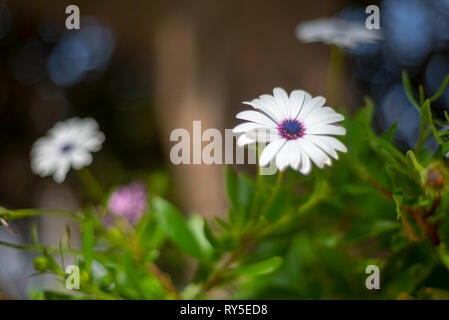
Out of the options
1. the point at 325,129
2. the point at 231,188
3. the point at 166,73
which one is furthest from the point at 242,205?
the point at 166,73

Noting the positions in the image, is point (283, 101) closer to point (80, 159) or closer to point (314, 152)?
point (314, 152)

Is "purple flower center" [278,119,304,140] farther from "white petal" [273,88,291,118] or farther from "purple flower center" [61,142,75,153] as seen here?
"purple flower center" [61,142,75,153]

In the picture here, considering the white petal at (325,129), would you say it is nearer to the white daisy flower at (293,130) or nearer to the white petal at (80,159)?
the white daisy flower at (293,130)

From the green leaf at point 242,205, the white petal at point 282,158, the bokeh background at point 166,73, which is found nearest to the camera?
the white petal at point 282,158

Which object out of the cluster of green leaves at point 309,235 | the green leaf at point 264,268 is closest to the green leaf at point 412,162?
the cluster of green leaves at point 309,235

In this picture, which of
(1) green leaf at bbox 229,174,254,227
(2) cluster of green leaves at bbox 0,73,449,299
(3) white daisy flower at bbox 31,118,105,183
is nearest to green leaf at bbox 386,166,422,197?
(2) cluster of green leaves at bbox 0,73,449,299
